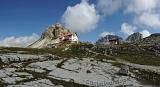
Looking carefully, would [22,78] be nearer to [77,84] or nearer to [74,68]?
[77,84]


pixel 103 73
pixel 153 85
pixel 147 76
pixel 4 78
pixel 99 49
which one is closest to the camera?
pixel 4 78

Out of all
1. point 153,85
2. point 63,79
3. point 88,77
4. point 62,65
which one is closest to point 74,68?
point 62,65

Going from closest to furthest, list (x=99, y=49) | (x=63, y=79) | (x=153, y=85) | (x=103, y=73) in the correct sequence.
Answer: (x=63, y=79)
(x=153, y=85)
(x=103, y=73)
(x=99, y=49)

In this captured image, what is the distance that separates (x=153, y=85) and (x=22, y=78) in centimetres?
2244

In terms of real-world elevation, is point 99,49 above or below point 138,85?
above

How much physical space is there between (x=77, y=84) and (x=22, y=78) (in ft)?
27.3

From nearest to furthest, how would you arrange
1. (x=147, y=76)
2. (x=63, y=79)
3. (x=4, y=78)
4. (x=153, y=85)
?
(x=4, y=78)
(x=63, y=79)
(x=153, y=85)
(x=147, y=76)

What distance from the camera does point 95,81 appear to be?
49.3m

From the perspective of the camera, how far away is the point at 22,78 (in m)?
45.2

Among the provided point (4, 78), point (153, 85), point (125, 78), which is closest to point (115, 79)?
point (125, 78)

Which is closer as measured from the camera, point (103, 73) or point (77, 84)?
point (77, 84)

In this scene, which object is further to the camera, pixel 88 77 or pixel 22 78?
pixel 88 77

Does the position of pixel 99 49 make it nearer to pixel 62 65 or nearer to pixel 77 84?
pixel 62 65

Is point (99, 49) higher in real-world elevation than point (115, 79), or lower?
higher
